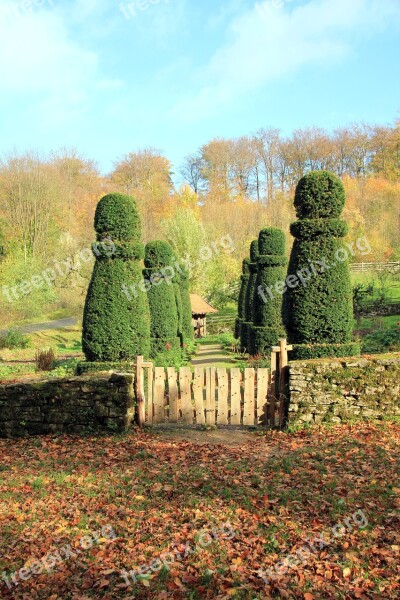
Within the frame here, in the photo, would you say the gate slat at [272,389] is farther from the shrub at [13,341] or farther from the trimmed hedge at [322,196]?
the shrub at [13,341]

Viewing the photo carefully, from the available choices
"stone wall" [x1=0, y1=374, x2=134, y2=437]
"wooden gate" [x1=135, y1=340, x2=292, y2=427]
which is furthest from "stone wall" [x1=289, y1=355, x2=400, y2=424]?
"stone wall" [x1=0, y1=374, x2=134, y2=437]

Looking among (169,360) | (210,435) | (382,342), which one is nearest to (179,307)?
(169,360)

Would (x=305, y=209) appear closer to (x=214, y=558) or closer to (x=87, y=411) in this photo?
(x=87, y=411)

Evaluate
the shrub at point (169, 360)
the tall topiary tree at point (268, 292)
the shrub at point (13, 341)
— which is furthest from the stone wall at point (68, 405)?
the shrub at point (13, 341)

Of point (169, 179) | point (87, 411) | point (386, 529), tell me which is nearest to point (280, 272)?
point (87, 411)

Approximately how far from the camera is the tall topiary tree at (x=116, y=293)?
11820mm

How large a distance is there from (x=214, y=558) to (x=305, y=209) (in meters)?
8.96

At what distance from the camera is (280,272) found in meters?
18.0

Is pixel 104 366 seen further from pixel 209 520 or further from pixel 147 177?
pixel 147 177

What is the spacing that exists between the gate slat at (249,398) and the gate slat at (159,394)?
1.51 meters

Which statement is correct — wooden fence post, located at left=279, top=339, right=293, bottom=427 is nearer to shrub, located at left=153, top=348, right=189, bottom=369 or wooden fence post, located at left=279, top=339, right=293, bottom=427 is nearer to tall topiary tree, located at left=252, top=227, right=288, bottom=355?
shrub, located at left=153, top=348, right=189, bottom=369

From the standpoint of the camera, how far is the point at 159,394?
29.8 feet

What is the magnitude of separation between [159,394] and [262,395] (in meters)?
1.88

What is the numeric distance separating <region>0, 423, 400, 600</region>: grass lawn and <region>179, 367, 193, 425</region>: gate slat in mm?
1308
